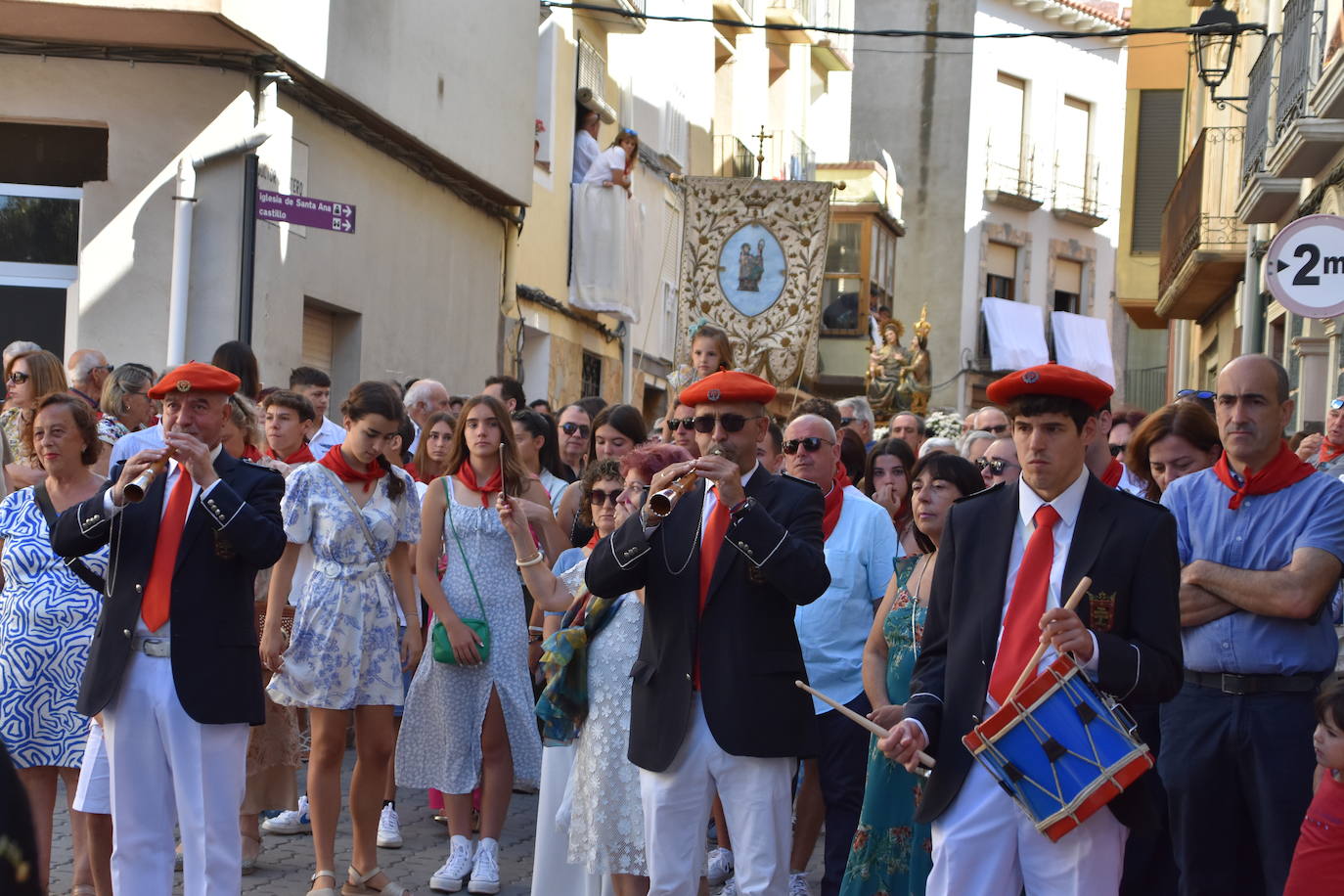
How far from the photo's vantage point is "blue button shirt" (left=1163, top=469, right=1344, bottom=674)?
18.6 feet

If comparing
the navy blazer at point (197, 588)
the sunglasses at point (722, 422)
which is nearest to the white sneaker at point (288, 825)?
the navy blazer at point (197, 588)

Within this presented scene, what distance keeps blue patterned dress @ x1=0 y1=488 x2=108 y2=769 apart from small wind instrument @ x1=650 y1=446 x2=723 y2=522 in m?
2.57

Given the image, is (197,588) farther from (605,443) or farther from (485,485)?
(605,443)

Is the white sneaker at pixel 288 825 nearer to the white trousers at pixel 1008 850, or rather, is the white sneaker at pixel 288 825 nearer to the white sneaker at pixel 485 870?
the white sneaker at pixel 485 870

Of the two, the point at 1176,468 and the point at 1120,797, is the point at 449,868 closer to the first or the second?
the point at 1176,468

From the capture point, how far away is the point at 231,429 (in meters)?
8.52

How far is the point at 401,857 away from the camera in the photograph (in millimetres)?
8195

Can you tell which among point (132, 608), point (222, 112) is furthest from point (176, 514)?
point (222, 112)

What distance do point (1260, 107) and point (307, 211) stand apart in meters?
9.68

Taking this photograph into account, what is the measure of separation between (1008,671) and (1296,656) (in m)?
1.66

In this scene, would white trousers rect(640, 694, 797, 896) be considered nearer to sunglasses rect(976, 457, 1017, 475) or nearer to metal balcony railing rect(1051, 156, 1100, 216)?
sunglasses rect(976, 457, 1017, 475)

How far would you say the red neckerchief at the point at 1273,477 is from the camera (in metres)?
5.82

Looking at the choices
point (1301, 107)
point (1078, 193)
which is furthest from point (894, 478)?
point (1078, 193)

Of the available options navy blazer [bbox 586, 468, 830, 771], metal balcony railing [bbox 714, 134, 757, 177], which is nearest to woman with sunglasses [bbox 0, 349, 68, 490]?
navy blazer [bbox 586, 468, 830, 771]
